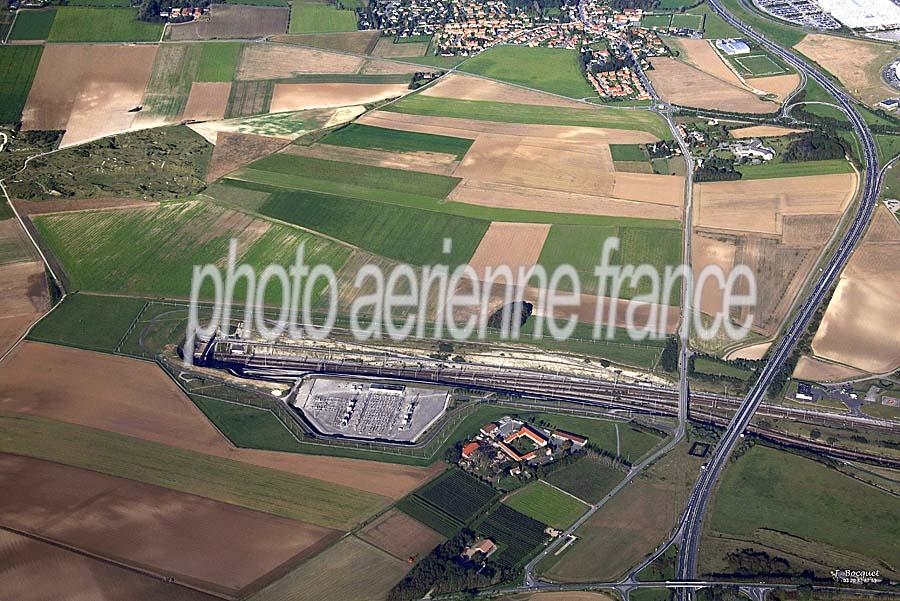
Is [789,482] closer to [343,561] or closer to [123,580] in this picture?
[343,561]

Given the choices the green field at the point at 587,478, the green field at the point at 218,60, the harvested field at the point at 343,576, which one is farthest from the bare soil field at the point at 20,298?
the green field at the point at 218,60

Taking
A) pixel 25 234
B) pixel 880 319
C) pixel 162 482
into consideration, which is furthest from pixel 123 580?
pixel 880 319

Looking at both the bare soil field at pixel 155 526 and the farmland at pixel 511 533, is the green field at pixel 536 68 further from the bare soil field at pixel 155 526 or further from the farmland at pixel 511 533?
the bare soil field at pixel 155 526

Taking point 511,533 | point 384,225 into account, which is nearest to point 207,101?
point 384,225

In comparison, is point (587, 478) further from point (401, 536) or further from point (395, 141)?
point (395, 141)

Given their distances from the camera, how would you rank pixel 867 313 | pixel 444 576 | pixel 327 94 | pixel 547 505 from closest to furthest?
pixel 444 576 → pixel 547 505 → pixel 867 313 → pixel 327 94

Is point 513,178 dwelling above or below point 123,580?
above

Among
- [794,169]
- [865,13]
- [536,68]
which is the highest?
[865,13]
